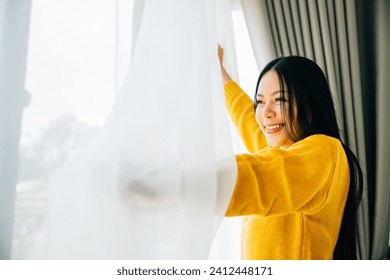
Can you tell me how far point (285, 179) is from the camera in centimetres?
53

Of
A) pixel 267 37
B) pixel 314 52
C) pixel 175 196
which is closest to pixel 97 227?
pixel 175 196

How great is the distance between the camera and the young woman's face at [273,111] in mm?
774

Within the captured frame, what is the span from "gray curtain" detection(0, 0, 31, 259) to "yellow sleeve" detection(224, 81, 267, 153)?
0.60m

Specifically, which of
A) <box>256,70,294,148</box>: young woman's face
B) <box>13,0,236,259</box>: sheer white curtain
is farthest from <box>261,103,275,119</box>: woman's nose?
<box>13,0,236,259</box>: sheer white curtain

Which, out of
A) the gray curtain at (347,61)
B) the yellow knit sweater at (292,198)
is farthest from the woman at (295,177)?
the gray curtain at (347,61)

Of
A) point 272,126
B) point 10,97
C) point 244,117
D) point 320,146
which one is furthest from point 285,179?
point 10,97

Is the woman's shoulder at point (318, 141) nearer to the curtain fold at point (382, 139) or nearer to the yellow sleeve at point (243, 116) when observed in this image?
the yellow sleeve at point (243, 116)

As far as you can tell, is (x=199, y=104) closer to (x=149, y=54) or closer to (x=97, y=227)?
(x=149, y=54)

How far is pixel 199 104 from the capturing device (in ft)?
1.69

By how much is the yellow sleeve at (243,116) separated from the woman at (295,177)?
14 millimetres

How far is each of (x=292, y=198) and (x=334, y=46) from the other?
910 millimetres

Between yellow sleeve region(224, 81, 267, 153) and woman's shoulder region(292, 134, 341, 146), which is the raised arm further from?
woman's shoulder region(292, 134, 341, 146)

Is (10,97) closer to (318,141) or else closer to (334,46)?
(318,141)

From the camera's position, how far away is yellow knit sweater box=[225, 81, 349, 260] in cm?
51
